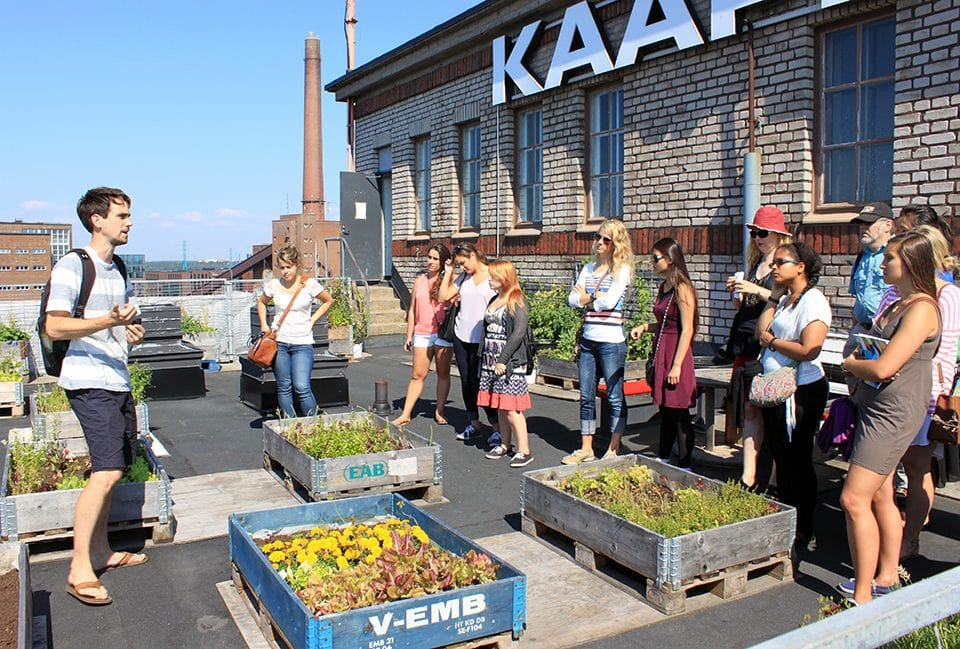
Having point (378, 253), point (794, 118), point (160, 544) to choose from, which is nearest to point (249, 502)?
point (160, 544)

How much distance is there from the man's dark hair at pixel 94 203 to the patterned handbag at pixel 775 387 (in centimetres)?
390

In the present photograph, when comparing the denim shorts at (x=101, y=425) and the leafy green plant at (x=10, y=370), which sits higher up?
the denim shorts at (x=101, y=425)

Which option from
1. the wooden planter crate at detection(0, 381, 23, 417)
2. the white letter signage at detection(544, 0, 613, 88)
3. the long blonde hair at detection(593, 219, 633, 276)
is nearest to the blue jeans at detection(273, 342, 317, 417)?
the long blonde hair at detection(593, 219, 633, 276)

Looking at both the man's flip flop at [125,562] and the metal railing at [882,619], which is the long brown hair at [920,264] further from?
the man's flip flop at [125,562]

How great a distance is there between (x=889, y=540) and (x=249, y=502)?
14.3ft

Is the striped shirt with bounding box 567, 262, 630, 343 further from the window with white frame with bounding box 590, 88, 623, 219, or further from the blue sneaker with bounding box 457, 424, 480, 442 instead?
the window with white frame with bounding box 590, 88, 623, 219

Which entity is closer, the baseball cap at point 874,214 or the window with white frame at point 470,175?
the baseball cap at point 874,214

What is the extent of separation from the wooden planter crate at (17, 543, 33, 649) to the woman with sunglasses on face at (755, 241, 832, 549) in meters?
4.11

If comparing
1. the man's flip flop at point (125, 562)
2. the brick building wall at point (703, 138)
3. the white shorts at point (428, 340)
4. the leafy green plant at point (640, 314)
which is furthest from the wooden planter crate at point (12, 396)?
the brick building wall at point (703, 138)

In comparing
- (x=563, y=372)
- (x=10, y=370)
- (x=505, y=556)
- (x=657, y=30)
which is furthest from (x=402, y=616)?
(x=657, y=30)

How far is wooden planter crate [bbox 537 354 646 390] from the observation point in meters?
10.5

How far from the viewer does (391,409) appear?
9.88 meters

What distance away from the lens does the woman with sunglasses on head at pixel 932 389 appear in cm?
464

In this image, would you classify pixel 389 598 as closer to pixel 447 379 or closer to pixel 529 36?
pixel 447 379
